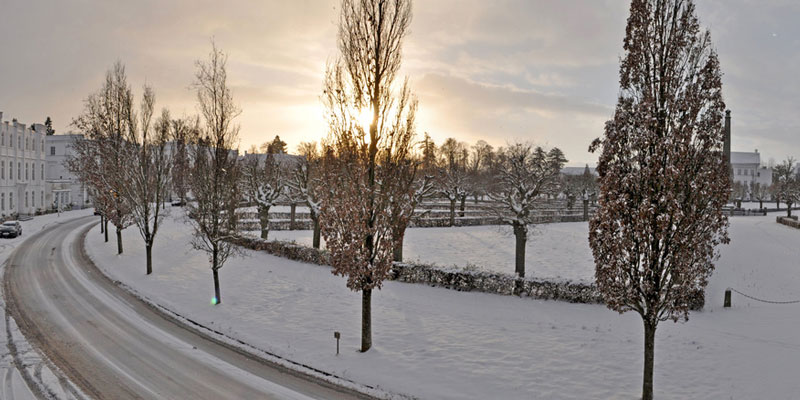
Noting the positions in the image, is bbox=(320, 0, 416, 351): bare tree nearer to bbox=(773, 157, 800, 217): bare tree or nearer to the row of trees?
the row of trees

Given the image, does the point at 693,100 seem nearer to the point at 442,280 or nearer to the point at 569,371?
the point at 569,371

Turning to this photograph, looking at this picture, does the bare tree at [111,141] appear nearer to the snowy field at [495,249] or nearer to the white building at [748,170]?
the snowy field at [495,249]

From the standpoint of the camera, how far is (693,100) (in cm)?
930

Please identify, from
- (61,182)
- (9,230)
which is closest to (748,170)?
(9,230)

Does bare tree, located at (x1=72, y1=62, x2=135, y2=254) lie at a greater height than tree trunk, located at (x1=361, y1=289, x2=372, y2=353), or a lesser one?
greater

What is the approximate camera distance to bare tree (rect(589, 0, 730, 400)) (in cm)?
910

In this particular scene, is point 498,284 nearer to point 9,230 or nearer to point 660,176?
point 660,176

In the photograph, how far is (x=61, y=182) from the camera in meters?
61.2

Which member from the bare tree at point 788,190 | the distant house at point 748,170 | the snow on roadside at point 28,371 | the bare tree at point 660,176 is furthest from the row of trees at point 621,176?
the distant house at point 748,170

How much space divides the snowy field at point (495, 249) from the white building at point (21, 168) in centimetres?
3219

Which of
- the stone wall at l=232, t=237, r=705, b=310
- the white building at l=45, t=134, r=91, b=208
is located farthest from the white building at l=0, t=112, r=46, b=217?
the stone wall at l=232, t=237, r=705, b=310

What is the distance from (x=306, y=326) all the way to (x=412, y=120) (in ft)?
25.7

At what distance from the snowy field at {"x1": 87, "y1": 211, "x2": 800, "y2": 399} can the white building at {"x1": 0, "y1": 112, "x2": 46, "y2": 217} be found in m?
36.0

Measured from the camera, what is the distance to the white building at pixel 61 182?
58.9 m
